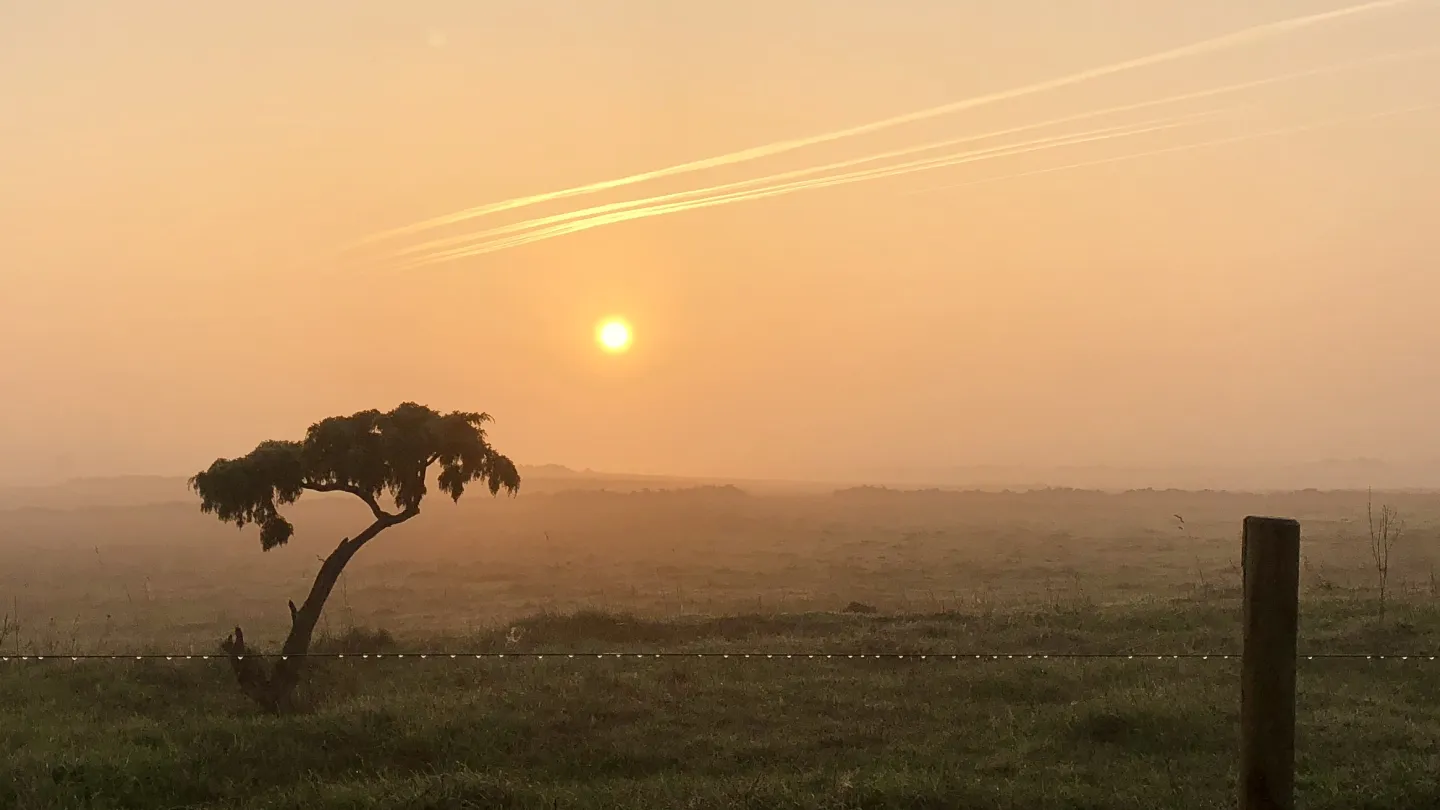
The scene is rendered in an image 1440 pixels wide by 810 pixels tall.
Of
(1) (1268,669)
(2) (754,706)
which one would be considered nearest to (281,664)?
(2) (754,706)

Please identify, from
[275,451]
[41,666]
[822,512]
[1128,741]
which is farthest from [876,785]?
[822,512]

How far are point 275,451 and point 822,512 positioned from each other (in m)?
96.3

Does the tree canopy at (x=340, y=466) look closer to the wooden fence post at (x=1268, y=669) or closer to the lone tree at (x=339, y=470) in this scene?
the lone tree at (x=339, y=470)

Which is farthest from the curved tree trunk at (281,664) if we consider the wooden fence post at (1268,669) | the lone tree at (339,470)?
the wooden fence post at (1268,669)

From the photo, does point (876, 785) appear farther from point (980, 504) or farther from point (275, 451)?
point (980, 504)

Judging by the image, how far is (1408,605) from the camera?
68.2ft

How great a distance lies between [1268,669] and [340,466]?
56.0 feet

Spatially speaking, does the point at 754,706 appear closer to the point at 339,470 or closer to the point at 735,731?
the point at 735,731

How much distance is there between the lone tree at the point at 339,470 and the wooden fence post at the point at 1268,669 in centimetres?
1595

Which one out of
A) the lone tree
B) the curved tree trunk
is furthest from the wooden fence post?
the lone tree

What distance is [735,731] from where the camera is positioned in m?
13.4

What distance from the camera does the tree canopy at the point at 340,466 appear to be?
62.4 ft

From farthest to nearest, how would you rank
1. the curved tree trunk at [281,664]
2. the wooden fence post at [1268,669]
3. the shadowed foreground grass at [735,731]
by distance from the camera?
the curved tree trunk at [281,664] < the shadowed foreground grass at [735,731] < the wooden fence post at [1268,669]

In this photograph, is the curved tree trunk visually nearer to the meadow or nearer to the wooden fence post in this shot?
the meadow
